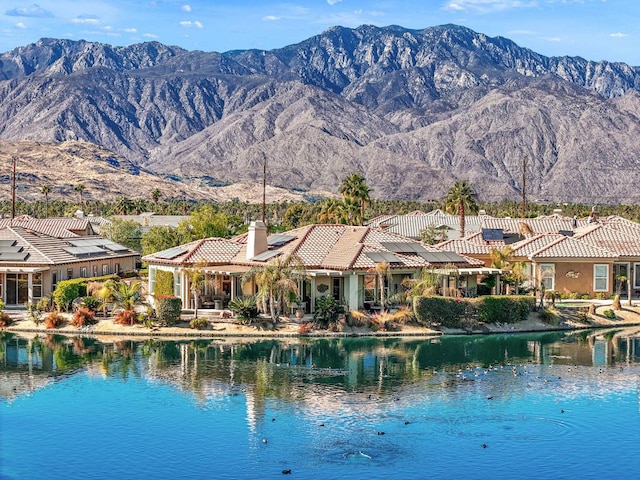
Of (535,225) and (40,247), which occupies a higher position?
(535,225)

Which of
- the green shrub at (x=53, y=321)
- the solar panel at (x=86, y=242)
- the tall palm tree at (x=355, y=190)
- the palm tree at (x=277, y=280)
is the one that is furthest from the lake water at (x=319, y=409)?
the tall palm tree at (x=355, y=190)

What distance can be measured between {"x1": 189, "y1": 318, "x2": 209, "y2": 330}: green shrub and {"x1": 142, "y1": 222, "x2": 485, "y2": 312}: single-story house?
13.4 ft

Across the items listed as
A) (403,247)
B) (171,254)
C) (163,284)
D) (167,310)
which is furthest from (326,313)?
(171,254)

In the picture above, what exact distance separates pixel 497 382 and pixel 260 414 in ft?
29.9

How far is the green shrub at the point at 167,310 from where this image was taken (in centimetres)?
4431

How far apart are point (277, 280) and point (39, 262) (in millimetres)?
14949

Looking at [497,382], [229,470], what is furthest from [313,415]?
[497,382]

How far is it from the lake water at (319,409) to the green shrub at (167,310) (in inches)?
113

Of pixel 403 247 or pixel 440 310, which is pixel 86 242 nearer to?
pixel 403 247

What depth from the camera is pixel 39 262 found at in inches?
2045

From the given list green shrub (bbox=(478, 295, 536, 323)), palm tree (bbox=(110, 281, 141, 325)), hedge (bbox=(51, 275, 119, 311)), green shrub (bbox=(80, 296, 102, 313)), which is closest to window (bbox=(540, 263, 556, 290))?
green shrub (bbox=(478, 295, 536, 323))

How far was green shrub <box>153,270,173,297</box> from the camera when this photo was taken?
4966cm

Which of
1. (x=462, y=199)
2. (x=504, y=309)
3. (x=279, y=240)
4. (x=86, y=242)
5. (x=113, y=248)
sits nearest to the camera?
(x=504, y=309)

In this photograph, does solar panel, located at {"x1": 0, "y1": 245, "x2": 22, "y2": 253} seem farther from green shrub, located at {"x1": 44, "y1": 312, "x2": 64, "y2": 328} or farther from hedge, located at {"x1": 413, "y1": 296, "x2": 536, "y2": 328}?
hedge, located at {"x1": 413, "y1": 296, "x2": 536, "y2": 328}
